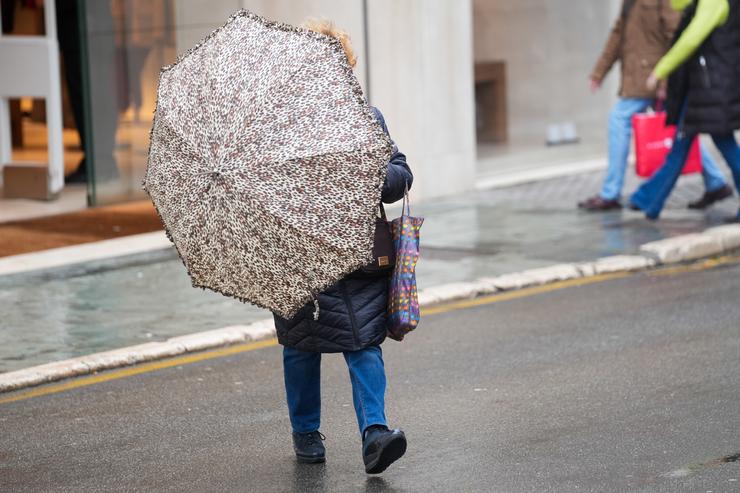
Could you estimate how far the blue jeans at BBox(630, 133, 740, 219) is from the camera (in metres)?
11.4

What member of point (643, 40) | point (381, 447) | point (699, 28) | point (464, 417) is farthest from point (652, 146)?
Result: point (381, 447)

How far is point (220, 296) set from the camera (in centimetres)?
948

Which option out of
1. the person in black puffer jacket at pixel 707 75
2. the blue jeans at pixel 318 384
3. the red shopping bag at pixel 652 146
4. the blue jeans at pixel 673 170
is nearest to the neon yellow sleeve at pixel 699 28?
the person in black puffer jacket at pixel 707 75

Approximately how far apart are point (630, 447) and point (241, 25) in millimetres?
2192

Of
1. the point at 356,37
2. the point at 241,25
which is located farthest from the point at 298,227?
the point at 356,37

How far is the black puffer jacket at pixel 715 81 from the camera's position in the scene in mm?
11227

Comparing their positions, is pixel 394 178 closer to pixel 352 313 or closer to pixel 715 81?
pixel 352 313

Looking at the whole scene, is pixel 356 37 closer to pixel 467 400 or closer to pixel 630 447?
pixel 467 400

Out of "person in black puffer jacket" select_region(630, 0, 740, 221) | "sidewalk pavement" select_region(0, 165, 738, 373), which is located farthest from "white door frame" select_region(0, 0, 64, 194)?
"person in black puffer jacket" select_region(630, 0, 740, 221)

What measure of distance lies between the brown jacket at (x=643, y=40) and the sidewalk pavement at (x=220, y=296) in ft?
→ 3.47

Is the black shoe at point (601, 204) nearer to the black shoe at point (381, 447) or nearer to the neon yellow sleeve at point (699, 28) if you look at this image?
the neon yellow sleeve at point (699, 28)

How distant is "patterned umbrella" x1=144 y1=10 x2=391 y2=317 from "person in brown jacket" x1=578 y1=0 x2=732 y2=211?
7372 millimetres

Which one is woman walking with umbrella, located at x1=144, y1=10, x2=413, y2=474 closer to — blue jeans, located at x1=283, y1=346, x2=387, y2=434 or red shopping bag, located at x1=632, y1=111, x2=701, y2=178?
blue jeans, located at x1=283, y1=346, x2=387, y2=434

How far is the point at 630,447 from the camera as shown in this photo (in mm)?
5816
